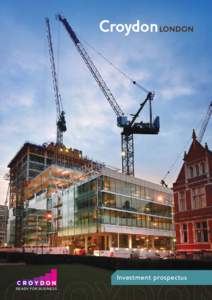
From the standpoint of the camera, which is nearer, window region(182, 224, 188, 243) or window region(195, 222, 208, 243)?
window region(195, 222, 208, 243)

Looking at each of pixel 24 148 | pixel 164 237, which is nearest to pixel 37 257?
pixel 164 237

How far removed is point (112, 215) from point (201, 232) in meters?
28.3

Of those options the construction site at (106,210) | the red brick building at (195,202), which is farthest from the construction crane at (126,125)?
the red brick building at (195,202)

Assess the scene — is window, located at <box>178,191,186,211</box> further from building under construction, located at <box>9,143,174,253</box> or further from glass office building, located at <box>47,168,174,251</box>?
glass office building, located at <box>47,168,174,251</box>

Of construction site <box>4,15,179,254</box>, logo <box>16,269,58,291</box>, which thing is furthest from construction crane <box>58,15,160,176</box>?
logo <box>16,269,58,291</box>

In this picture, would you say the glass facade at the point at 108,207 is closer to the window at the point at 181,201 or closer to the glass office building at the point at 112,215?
the glass office building at the point at 112,215

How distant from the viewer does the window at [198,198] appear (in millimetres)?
40031

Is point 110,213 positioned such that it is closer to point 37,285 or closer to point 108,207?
point 108,207

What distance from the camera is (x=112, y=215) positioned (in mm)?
65875

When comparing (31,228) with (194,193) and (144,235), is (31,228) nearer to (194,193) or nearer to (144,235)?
(144,235)

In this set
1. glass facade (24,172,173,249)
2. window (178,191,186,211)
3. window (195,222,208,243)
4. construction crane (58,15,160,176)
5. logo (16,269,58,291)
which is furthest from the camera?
construction crane (58,15,160,176)

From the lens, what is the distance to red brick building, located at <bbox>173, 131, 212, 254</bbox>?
39031 mm

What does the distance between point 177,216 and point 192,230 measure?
9.87 feet

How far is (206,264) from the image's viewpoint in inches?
722
